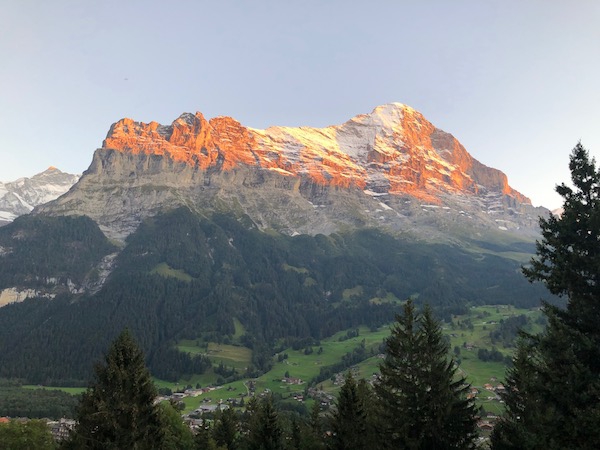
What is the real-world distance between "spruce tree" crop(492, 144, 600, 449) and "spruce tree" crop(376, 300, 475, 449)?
26.2ft

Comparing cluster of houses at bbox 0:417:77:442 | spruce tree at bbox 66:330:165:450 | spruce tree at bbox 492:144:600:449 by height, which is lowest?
cluster of houses at bbox 0:417:77:442

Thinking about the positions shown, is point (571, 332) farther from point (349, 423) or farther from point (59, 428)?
point (59, 428)

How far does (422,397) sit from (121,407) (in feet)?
73.6

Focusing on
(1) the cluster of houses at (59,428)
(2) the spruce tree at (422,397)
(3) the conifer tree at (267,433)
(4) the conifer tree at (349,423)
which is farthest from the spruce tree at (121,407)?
(3) the conifer tree at (267,433)

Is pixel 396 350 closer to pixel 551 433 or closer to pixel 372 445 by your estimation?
pixel 372 445

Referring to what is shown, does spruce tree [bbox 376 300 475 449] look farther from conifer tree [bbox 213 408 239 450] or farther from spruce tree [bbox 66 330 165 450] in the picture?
conifer tree [bbox 213 408 239 450]

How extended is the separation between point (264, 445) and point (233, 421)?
3252 cm

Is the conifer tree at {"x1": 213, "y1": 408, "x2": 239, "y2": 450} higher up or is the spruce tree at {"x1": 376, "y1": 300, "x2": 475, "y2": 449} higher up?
the spruce tree at {"x1": 376, "y1": 300, "x2": 475, "y2": 449}

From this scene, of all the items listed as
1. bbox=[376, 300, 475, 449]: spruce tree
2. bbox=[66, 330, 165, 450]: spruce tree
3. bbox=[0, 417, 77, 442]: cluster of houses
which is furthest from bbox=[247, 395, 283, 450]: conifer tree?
bbox=[376, 300, 475, 449]: spruce tree

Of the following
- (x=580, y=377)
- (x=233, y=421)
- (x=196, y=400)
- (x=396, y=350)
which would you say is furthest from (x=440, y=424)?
(x=196, y=400)

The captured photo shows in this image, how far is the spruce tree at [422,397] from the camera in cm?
3212

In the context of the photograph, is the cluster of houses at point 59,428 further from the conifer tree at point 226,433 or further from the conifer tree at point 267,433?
the conifer tree at point 226,433

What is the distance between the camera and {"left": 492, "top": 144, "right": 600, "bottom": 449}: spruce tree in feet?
72.1

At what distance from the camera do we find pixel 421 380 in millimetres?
33438
